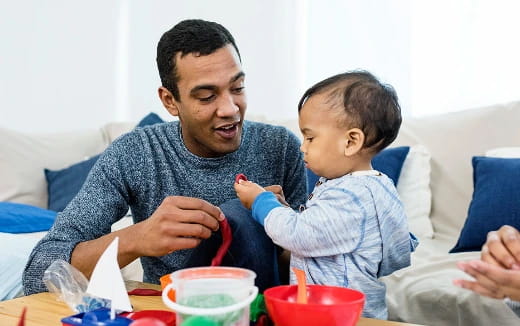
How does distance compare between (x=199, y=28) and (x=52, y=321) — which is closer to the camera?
(x=52, y=321)

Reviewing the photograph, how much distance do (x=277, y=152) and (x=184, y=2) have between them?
224 cm

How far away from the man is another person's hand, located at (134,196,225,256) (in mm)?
115

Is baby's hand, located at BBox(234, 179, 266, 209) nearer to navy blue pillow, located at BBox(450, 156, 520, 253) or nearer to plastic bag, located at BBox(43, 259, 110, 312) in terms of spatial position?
plastic bag, located at BBox(43, 259, 110, 312)

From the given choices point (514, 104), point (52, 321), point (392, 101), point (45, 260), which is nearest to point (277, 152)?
point (392, 101)

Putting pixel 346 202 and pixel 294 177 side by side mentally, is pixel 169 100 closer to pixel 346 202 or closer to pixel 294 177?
pixel 294 177

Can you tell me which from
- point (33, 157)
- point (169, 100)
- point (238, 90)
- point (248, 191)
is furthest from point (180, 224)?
point (33, 157)

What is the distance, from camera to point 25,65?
3088mm

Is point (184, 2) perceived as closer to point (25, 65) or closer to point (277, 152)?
point (25, 65)

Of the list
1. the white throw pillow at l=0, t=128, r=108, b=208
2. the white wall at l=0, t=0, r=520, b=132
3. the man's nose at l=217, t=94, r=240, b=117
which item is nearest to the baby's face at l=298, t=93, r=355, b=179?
the man's nose at l=217, t=94, r=240, b=117

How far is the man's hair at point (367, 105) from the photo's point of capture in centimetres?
110

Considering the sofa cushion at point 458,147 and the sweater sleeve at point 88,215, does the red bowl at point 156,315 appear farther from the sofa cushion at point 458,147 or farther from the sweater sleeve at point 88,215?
the sofa cushion at point 458,147

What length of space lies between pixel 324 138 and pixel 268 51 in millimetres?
2418

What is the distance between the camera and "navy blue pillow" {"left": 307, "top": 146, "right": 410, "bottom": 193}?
2.25 m

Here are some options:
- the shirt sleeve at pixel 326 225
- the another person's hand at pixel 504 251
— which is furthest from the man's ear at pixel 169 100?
the another person's hand at pixel 504 251
